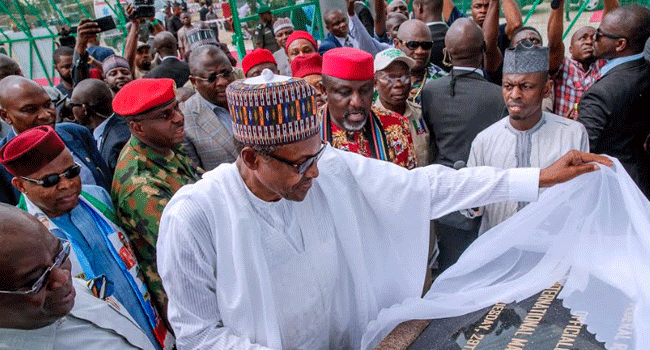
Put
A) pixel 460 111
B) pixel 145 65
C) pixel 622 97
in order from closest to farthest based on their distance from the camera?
pixel 622 97
pixel 460 111
pixel 145 65

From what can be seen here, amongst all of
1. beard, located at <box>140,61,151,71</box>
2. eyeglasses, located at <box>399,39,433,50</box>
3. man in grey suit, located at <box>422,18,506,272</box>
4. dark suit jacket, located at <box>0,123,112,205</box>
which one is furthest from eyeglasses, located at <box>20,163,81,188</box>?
beard, located at <box>140,61,151,71</box>

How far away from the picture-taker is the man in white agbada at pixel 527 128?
8.11ft

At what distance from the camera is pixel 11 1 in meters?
10.5

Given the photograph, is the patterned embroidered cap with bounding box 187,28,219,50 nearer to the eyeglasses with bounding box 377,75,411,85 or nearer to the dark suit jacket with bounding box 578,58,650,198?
the eyeglasses with bounding box 377,75,411,85

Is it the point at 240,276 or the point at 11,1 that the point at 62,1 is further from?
the point at 240,276

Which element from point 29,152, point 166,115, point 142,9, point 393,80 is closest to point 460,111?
point 393,80

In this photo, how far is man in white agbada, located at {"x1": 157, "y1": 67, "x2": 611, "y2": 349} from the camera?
1.58m

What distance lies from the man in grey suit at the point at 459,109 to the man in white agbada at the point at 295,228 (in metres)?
1.17

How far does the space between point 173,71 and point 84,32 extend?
0.87 m

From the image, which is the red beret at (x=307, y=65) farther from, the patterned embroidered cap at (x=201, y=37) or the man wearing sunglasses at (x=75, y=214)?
the man wearing sunglasses at (x=75, y=214)

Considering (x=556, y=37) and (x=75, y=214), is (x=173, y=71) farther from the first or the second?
(x=556, y=37)

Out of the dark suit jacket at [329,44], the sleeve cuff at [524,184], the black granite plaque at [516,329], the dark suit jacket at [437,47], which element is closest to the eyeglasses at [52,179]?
the black granite plaque at [516,329]

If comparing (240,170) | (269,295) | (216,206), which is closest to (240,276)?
(269,295)

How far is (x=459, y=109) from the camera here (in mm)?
3193
